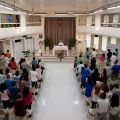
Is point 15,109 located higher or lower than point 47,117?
higher

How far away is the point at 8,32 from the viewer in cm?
1584

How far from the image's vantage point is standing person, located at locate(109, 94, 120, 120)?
667cm

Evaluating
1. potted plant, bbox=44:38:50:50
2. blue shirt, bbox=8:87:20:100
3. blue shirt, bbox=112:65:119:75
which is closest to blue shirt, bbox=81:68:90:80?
blue shirt, bbox=112:65:119:75

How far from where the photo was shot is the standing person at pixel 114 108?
6668 millimetres

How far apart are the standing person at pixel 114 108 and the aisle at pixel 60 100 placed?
145 cm

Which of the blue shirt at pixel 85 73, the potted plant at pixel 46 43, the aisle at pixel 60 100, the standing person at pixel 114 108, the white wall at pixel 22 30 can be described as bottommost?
the aisle at pixel 60 100

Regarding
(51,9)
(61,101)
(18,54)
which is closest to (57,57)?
(18,54)

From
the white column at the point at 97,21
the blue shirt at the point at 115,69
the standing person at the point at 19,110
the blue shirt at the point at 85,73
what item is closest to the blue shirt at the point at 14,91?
the standing person at the point at 19,110

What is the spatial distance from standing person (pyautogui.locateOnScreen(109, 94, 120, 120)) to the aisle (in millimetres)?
1451

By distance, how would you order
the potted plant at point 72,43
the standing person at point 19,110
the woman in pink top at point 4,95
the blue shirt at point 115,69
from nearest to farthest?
the standing person at point 19,110 < the woman in pink top at point 4,95 < the blue shirt at point 115,69 < the potted plant at point 72,43

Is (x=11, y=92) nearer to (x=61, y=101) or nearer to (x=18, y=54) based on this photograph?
(x=61, y=101)

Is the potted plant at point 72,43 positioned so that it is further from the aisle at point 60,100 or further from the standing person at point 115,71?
the standing person at point 115,71

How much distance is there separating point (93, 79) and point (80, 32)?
16.4m

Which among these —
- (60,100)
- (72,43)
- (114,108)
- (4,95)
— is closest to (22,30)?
(72,43)
